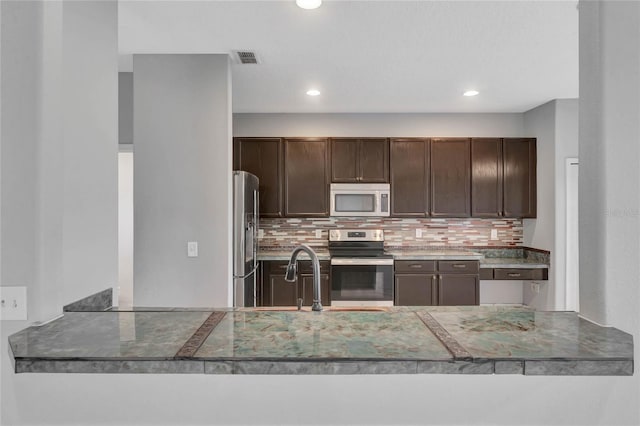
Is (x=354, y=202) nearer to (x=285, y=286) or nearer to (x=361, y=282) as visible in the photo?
(x=361, y=282)

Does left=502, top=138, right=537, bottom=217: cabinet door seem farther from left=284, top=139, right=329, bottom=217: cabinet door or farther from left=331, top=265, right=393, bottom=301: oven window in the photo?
left=284, top=139, right=329, bottom=217: cabinet door

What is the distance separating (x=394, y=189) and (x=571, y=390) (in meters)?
3.60

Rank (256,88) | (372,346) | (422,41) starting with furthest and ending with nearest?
(256,88) → (422,41) → (372,346)

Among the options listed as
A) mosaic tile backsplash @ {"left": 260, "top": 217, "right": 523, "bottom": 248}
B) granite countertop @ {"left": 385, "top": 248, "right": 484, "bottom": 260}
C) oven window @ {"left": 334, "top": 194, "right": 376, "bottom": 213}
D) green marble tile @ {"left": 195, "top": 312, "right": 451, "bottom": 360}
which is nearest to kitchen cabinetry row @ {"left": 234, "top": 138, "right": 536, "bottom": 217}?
oven window @ {"left": 334, "top": 194, "right": 376, "bottom": 213}

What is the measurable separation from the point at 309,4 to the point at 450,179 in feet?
9.88

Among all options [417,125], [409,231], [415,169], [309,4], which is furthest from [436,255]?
A: [309,4]

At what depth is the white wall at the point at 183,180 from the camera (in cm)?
Result: 304

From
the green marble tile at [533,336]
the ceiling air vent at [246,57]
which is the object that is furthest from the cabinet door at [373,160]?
the green marble tile at [533,336]

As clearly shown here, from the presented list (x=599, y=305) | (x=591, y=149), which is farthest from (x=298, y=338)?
(x=591, y=149)

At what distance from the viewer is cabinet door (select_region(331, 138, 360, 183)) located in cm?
466

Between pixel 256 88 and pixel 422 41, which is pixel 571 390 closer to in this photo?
pixel 422 41

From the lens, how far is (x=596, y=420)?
1.17m

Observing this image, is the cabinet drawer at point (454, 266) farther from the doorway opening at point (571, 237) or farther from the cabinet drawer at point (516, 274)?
the doorway opening at point (571, 237)

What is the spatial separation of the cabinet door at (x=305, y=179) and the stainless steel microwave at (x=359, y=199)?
12 cm
